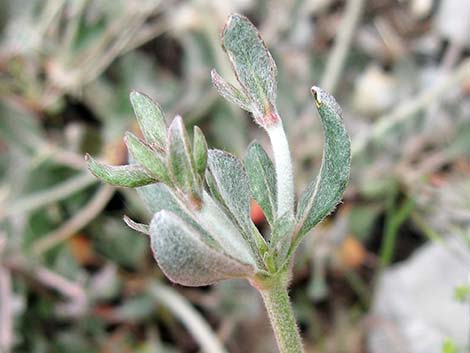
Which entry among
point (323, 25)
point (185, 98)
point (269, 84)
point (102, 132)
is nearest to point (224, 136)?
point (185, 98)

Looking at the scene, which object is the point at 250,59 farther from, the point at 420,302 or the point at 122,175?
the point at 420,302

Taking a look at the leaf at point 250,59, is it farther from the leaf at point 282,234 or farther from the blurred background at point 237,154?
the blurred background at point 237,154

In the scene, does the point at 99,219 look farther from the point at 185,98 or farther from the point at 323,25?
the point at 323,25

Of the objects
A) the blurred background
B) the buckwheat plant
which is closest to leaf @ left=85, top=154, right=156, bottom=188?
the buckwheat plant

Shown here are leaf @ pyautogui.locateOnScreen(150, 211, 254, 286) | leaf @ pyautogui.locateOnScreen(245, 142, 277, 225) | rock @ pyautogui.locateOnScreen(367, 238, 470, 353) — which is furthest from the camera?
rock @ pyautogui.locateOnScreen(367, 238, 470, 353)

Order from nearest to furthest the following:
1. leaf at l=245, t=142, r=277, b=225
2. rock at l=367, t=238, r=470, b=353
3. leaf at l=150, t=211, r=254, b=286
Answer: leaf at l=150, t=211, r=254, b=286 < leaf at l=245, t=142, r=277, b=225 < rock at l=367, t=238, r=470, b=353

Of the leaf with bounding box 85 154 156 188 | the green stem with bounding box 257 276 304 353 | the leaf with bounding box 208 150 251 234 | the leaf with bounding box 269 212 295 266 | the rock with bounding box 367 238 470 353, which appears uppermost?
the leaf with bounding box 85 154 156 188

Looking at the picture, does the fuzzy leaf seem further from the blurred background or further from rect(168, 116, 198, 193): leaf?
the blurred background
